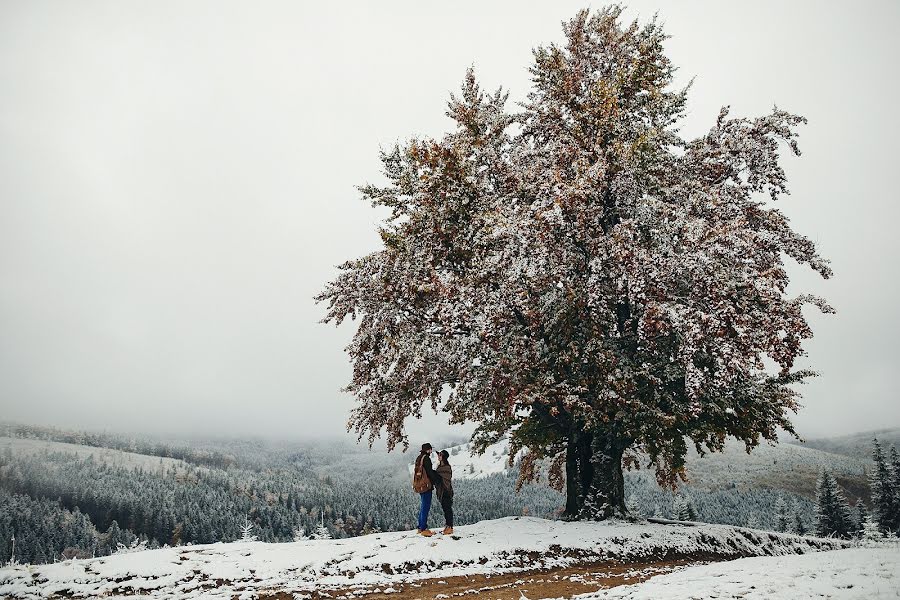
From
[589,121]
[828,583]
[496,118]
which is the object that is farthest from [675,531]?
[496,118]

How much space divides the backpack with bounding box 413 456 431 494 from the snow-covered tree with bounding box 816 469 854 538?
56.9 metres

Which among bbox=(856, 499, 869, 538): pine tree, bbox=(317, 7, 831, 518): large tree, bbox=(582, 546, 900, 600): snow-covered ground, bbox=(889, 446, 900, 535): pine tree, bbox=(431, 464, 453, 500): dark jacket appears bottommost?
bbox=(856, 499, 869, 538): pine tree

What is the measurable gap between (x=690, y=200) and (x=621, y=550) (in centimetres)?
957

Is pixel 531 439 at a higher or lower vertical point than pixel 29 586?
higher

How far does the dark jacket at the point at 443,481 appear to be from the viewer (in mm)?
13492

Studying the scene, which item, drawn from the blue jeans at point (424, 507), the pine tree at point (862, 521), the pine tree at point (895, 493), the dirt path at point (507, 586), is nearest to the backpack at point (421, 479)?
the blue jeans at point (424, 507)

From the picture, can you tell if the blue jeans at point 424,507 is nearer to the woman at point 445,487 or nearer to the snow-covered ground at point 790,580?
the woman at point 445,487

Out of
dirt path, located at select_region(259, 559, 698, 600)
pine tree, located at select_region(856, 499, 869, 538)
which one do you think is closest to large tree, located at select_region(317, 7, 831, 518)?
dirt path, located at select_region(259, 559, 698, 600)

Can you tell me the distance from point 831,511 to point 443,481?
59385 mm

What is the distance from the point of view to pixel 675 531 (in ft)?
Result: 49.1

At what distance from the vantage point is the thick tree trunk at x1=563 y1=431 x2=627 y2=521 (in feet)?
53.6

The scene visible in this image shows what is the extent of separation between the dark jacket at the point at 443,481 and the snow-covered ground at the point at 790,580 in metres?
5.82

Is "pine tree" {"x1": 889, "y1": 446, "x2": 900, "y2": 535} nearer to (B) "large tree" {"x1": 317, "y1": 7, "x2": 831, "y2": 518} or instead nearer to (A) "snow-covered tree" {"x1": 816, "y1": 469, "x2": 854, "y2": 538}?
(A) "snow-covered tree" {"x1": 816, "y1": 469, "x2": 854, "y2": 538}

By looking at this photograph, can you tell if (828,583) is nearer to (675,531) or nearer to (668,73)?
(675,531)
